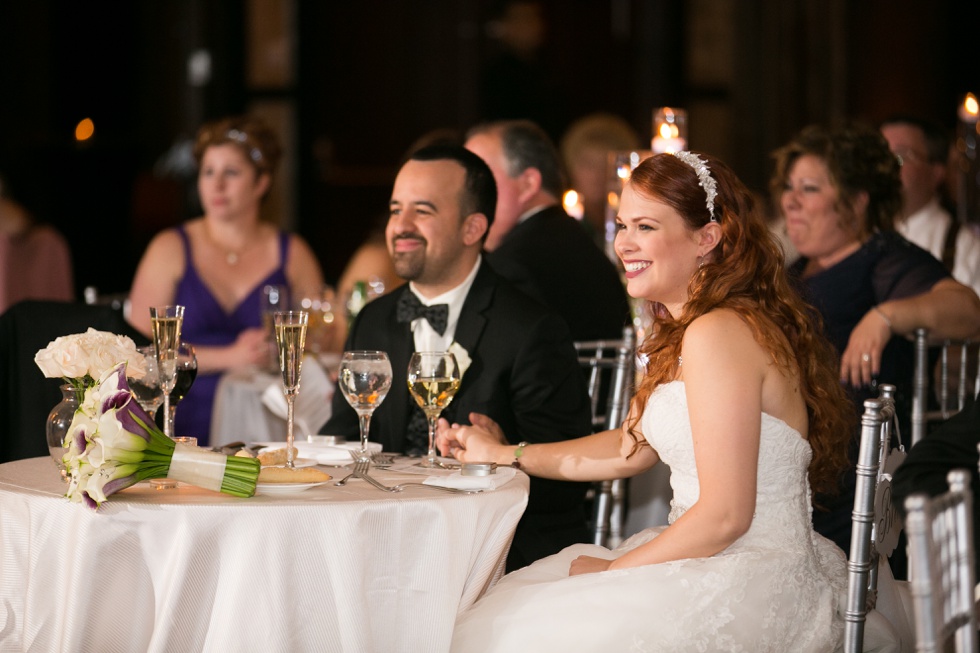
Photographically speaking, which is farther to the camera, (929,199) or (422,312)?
(929,199)

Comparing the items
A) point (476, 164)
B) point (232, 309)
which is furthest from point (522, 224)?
point (232, 309)

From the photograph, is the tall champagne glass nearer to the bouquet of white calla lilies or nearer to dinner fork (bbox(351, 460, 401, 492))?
the bouquet of white calla lilies

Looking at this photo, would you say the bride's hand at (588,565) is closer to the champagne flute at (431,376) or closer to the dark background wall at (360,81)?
the champagne flute at (431,376)

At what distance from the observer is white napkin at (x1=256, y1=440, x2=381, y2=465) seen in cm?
289

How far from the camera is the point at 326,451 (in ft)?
9.70

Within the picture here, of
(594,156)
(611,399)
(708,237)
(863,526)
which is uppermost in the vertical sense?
(594,156)

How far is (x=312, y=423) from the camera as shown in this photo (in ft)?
16.0

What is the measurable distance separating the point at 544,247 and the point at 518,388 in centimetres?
127

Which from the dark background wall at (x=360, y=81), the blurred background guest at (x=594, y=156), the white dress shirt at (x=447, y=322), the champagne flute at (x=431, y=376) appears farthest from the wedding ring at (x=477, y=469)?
the dark background wall at (x=360, y=81)

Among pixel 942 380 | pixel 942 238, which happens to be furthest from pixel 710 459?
pixel 942 238

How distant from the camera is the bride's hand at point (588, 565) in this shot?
2.61m

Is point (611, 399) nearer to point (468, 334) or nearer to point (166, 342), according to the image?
point (468, 334)

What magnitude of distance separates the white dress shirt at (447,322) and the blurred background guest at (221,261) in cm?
180

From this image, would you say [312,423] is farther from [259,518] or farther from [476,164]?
[259,518]
